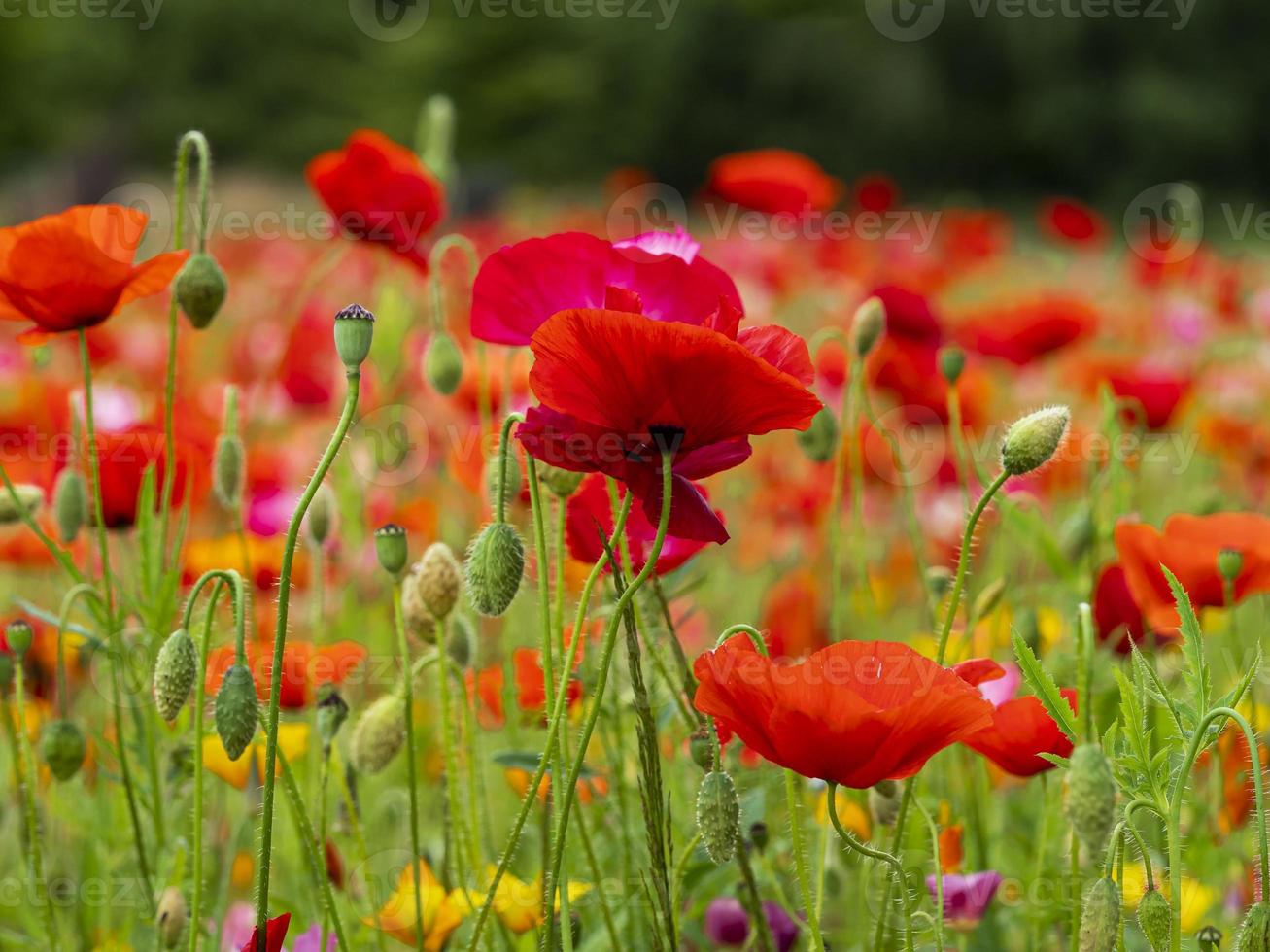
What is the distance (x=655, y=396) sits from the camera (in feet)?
2.46

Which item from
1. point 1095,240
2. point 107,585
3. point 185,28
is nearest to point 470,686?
point 107,585

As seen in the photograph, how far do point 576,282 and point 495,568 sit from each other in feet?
0.61

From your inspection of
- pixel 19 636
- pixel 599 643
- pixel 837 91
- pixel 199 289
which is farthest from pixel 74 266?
pixel 837 91

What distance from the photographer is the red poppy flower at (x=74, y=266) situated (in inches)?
39.6

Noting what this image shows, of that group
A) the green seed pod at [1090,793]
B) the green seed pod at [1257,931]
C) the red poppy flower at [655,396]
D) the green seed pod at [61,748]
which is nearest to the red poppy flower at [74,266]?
the green seed pod at [61,748]

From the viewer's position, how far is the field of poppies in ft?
2.51

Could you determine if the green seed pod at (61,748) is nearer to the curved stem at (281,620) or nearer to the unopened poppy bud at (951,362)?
the curved stem at (281,620)

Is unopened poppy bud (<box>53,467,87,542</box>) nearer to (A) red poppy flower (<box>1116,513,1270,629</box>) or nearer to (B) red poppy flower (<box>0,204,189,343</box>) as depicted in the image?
(B) red poppy flower (<box>0,204,189,343</box>)

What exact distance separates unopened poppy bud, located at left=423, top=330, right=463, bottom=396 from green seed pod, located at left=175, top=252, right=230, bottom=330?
9.4 inches

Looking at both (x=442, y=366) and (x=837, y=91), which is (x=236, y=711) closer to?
(x=442, y=366)

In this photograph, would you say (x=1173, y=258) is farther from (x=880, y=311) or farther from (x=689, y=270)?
(x=689, y=270)

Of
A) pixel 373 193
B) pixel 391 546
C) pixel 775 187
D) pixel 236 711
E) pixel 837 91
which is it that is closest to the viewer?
pixel 236 711

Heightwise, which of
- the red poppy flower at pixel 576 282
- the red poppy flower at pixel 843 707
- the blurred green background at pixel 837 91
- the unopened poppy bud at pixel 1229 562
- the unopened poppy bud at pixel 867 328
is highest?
the blurred green background at pixel 837 91

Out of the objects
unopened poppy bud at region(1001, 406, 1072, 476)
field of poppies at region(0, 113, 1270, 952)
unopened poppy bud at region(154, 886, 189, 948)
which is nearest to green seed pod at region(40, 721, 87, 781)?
field of poppies at region(0, 113, 1270, 952)
